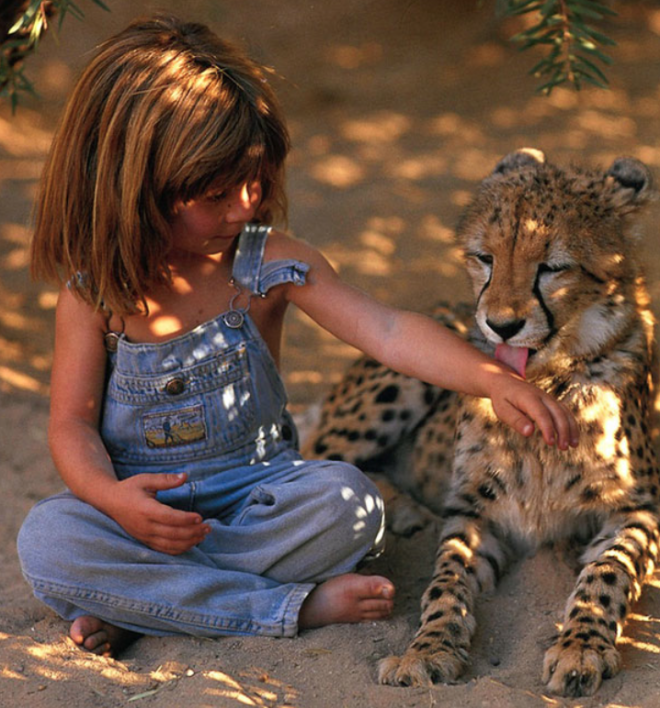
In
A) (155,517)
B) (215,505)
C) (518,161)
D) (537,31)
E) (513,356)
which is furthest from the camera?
(518,161)

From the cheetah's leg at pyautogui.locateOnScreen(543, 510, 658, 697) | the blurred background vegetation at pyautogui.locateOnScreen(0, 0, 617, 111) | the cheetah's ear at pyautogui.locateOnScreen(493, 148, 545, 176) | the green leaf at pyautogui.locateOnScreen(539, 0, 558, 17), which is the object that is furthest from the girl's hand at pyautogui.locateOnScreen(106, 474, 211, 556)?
the green leaf at pyautogui.locateOnScreen(539, 0, 558, 17)

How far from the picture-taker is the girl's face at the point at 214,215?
2.51 m

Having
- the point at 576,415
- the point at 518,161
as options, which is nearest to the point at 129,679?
the point at 576,415

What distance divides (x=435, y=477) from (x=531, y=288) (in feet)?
3.31

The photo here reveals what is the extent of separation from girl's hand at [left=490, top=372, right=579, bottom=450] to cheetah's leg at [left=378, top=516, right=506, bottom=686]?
1.72ft

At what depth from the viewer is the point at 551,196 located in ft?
8.76

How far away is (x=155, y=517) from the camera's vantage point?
93.7 inches

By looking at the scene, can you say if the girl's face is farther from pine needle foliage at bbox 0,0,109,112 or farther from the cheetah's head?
pine needle foliage at bbox 0,0,109,112

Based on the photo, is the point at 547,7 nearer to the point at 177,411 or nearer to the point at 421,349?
the point at 421,349

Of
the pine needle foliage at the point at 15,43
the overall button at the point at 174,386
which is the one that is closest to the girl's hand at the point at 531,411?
the overall button at the point at 174,386

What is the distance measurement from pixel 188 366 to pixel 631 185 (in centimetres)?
123

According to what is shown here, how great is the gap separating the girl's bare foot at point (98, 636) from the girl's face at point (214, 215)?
92cm

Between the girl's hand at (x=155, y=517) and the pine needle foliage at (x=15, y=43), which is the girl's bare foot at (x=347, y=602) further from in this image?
the pine needle foliage at (x=15, y=43)

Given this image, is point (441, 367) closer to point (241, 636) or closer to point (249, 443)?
point (249, 443)
